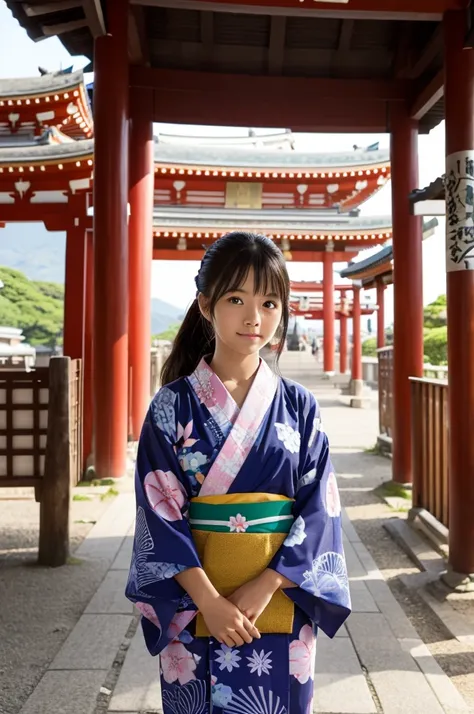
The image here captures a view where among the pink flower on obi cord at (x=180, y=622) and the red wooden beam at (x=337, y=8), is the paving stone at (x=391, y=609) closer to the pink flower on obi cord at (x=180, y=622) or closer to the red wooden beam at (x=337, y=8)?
the pink flower on obi cord at (x=180, y=622)

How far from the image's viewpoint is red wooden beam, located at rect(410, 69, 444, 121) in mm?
5232

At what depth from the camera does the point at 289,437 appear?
151cm

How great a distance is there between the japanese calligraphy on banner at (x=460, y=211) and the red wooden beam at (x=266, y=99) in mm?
2763

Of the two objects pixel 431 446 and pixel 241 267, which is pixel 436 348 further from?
pixel 241 267

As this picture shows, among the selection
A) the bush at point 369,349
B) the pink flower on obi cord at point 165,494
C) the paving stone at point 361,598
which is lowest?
the paving stone at point 361,598

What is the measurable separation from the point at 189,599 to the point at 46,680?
1.35m

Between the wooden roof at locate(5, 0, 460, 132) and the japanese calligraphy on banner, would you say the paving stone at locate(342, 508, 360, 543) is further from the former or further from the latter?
the wooden roof at locate(5, 0, 460, 132)

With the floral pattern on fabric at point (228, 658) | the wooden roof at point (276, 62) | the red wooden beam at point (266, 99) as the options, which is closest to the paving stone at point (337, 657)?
the floral pattern on fabric at point (228, 658)

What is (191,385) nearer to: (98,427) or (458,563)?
(458,563)

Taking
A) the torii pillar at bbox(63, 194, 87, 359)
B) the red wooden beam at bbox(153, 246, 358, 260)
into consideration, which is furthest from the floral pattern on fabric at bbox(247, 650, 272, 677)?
the red wooden beam at bbox(153, 246, 358, 260)

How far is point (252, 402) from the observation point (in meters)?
1.52

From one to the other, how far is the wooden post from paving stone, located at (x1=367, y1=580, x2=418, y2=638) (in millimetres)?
1859

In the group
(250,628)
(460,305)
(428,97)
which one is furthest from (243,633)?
(428,97)

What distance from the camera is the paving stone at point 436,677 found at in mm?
2268
